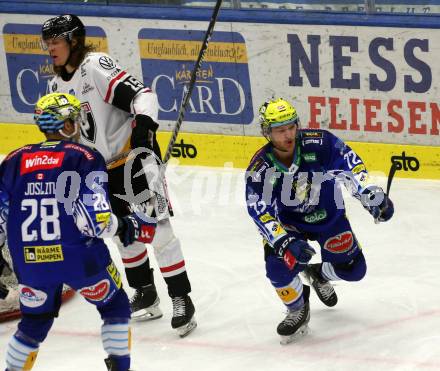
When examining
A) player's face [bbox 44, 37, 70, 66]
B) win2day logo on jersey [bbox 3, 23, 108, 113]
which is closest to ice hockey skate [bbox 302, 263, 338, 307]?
player's face [bbox 44, 37, 70, 66]

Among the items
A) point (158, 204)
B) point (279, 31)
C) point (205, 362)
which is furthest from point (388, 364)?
point (279, 31)

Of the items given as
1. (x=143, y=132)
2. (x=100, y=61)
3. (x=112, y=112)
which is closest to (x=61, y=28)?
(x=100, y=61)

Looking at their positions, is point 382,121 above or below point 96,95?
below

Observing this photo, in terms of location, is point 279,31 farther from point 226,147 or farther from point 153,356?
point 153,356

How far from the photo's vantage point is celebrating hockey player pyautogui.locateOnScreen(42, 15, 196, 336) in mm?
5586

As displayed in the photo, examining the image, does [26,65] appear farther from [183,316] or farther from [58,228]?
[58,228]

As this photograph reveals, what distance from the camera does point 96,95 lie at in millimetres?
5656

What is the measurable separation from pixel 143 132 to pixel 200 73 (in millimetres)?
3173

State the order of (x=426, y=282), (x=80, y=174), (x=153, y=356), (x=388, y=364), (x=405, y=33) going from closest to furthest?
(x=80, y=174), (x=388, y=364), (x=153, y=356), (x=426, y=282), (x=405, y=33)

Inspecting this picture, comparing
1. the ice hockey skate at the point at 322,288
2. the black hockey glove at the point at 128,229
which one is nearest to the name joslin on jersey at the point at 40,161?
the black hockey glove at the point at 128,229

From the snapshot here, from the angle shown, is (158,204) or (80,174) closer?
(80,174)

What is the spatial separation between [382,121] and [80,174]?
149 inches

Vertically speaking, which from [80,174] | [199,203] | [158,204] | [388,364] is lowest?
[199,203]

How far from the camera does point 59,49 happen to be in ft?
18.5
